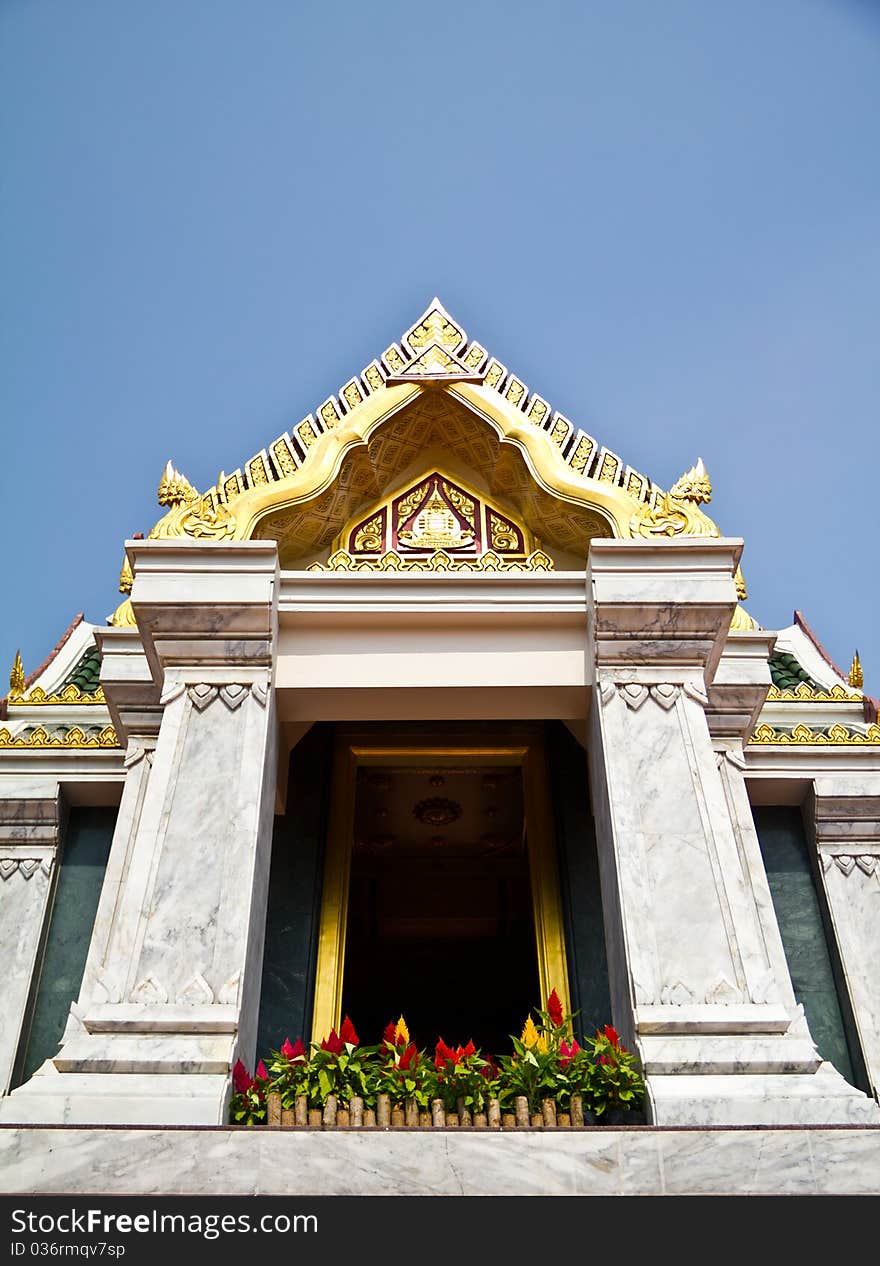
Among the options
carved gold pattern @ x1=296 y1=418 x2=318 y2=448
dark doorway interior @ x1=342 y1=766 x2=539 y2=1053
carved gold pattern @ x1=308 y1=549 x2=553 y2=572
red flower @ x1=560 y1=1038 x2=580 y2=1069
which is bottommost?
red flower @ x1=560 y1=1038 x2=580 y2=1069

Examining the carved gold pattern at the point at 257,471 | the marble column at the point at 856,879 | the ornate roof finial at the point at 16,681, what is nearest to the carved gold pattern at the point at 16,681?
the ornate roof finial at the point at 16,681

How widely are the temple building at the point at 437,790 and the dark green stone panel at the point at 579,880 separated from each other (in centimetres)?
3

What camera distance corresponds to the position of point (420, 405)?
31.8ft

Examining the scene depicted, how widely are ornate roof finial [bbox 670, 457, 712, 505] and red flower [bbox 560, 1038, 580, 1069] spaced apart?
13.7 ft

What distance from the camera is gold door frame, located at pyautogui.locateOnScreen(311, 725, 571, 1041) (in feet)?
29.8

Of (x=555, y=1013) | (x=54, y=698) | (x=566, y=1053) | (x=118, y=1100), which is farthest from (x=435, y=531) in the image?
(x=118, y=1100)

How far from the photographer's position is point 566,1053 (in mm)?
6570

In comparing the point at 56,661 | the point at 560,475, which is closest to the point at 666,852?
the point at 560,475

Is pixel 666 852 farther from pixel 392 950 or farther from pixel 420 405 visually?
pixel 392 950

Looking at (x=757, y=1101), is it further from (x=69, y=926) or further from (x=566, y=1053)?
(x=69, y=926)

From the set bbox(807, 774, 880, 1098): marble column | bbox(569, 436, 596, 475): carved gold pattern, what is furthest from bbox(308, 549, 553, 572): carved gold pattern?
bbox(807, 774, 880, 1098): marble column

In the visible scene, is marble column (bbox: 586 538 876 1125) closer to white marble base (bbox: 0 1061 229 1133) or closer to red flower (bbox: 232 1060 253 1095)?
red flower (bbox: 232 1060 253 1095)

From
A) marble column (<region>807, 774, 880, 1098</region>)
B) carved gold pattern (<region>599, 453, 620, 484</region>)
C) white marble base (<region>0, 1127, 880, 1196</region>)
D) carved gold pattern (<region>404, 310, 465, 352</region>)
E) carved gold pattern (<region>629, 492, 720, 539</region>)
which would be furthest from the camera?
carved gold pattern (<region>404, 310, 465, 352</region>)
